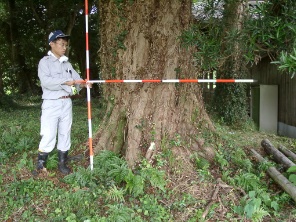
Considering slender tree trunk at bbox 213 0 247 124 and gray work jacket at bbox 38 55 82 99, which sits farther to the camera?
slender tree trunk at bbox 213 0 247 124

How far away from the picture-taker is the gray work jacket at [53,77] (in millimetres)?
4672

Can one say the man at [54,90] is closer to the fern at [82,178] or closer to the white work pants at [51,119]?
the white work pants at [51,119]

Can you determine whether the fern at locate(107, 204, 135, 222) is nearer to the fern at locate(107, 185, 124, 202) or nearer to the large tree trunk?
the fern at locate(107, 185, 124, 202)

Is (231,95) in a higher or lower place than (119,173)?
higher

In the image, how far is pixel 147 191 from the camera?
4410 mm

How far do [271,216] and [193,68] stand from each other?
8.19 feet

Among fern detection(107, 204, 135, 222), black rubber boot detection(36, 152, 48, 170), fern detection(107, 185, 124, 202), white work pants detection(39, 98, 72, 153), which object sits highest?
white work pants detection(39, 98, 72, 153)

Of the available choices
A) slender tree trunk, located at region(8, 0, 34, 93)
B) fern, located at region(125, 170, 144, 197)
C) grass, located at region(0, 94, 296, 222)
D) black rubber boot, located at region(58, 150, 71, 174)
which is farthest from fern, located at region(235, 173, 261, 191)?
slender tree trunk, located at region(8, 0, 34, 93)

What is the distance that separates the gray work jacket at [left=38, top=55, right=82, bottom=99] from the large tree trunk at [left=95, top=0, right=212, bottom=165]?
0.84 meters

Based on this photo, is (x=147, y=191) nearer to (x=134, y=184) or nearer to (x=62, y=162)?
(x=134, y=184)

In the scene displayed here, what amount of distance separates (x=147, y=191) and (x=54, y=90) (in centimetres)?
202

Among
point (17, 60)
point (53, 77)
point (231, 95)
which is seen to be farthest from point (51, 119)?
point (17, 60)

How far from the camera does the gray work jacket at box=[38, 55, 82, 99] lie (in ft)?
15.3

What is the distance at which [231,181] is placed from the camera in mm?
4543
